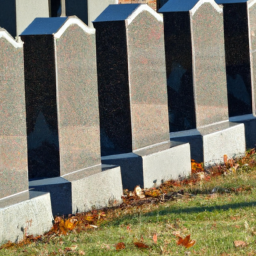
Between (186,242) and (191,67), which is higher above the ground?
(191,67)

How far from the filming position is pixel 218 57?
1020 centimetres

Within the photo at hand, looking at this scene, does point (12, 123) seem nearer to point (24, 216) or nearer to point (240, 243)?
point (24, 216)

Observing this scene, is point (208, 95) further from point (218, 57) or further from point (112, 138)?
point (112, 138)

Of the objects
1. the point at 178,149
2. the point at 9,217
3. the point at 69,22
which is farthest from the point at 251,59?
the point at 9,217

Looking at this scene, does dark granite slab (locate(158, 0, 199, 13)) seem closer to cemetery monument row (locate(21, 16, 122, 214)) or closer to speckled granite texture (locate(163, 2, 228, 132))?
speckled granite texture (locate(163, 2, 228, 132))

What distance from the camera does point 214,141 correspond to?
9.52m

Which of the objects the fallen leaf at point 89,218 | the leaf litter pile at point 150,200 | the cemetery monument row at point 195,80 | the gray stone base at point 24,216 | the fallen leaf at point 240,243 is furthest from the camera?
the cemetery monument row at point 195,80

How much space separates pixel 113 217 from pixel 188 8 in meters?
4.25

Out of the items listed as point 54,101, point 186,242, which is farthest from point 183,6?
point 186,242

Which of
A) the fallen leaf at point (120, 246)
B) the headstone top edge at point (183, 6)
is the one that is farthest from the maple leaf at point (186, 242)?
the headstone top edge at point (183, 6)

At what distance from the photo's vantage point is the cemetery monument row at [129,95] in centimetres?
795

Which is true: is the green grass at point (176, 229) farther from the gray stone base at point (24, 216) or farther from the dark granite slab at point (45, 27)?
the dark granite slab at point (45, 27)

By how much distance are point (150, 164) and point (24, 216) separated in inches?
92.4

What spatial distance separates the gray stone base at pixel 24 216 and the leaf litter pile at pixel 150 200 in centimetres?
7
